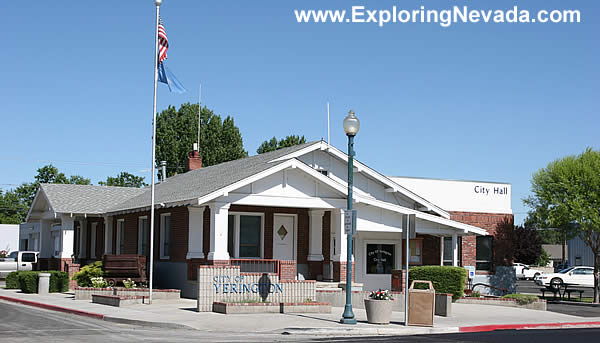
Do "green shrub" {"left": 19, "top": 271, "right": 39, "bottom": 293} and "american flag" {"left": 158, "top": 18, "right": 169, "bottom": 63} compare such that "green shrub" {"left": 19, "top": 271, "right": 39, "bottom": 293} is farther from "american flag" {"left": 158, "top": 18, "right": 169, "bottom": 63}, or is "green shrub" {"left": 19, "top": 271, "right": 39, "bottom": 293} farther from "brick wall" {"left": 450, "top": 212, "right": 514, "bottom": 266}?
"brick wall" {"left": 450, "top": 212, "right": 514, "bottom": 266}

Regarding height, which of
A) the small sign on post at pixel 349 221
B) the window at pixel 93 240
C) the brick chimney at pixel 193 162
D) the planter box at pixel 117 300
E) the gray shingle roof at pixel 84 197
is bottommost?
the planter box at pixel 117 300

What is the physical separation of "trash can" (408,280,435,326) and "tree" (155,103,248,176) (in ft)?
164

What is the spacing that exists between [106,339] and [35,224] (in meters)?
35.2

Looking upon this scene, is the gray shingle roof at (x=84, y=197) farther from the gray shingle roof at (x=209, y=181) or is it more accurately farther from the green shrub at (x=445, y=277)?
the green shrub at (x=445, y=277)

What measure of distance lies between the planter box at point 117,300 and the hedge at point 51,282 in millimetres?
6292

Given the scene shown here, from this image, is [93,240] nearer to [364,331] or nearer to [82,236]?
[82,236]

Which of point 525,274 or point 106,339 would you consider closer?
point 106,339

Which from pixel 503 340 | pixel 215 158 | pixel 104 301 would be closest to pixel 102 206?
pixel 104 301

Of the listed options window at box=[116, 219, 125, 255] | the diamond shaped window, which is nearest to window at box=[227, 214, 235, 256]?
the diamond shaped window

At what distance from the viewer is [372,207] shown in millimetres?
27562

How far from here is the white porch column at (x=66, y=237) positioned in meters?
32.3

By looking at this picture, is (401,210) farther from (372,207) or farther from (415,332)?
(415,332)

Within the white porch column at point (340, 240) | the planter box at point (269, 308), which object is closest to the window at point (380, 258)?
the white porch column at point (340, 240)

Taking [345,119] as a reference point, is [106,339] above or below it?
below
